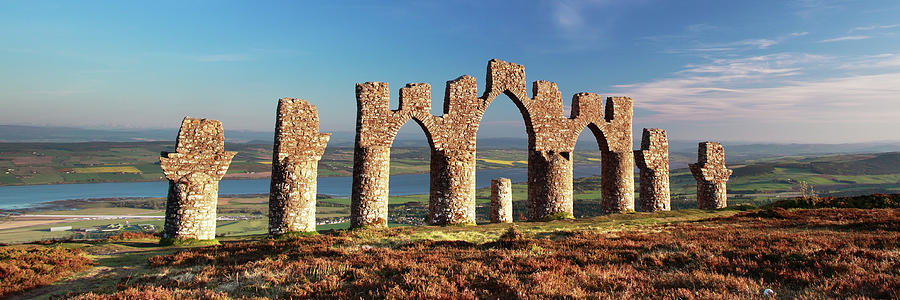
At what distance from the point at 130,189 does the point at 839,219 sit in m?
145

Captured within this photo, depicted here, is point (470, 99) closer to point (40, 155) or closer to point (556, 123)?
point (556, 123)

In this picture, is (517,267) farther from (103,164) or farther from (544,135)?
(103,164)

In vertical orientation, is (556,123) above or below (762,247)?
above

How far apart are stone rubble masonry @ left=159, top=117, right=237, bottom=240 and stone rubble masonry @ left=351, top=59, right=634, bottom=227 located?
6182 mm

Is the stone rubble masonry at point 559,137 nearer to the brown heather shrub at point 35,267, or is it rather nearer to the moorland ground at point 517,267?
the moorland ground at point 517,267

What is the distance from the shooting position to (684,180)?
11269 cm

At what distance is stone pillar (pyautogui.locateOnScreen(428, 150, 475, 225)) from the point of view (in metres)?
24.1

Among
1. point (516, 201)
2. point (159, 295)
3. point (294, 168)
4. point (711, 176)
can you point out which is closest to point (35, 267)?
point (159, 295)

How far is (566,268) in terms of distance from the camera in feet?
33.7

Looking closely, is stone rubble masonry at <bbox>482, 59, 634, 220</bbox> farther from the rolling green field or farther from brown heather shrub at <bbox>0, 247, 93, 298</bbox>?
the rolling green field

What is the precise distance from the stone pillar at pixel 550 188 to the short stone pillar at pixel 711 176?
894 cm

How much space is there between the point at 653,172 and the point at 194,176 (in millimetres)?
25149

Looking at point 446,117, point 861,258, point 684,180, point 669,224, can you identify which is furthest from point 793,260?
point 684,180

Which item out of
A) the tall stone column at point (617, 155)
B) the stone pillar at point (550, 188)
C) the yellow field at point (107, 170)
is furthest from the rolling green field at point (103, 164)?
the tall stone column at point (617, 155)
